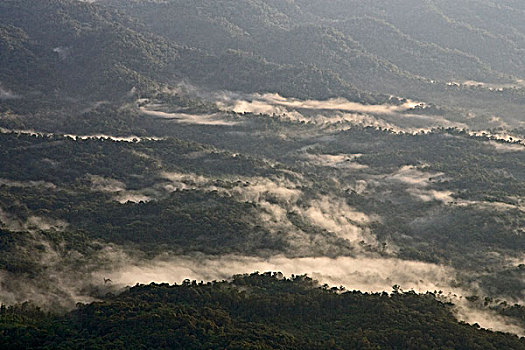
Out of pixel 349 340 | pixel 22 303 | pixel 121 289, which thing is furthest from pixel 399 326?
pixel 22 303

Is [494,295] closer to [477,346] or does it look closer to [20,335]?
[477,346]

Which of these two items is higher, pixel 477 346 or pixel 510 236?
pixel 510 236

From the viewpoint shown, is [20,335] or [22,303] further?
[22,303]

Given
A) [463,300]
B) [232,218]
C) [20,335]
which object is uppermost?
[232,218]

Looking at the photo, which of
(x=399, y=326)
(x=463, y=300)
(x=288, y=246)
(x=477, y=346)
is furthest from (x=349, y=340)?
(x=288, y=246)

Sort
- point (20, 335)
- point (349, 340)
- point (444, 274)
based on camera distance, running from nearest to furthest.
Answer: point (20, 335) → point (349, 340) → point (444, 274)

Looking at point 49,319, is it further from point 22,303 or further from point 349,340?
point 349,340

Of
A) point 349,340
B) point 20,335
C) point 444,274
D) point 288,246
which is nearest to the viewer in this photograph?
point 20,335
